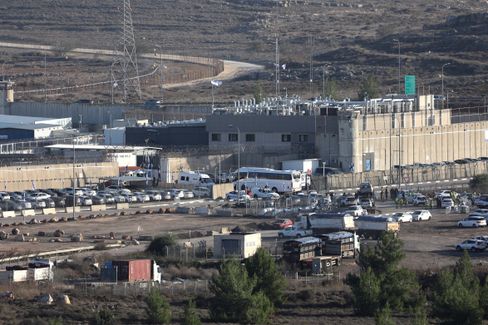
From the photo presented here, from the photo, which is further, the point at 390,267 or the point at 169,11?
the point at 169,11

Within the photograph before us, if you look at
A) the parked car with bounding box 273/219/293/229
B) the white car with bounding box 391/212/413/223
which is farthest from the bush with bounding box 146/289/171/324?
the white car with bounding box 391/212/413/223

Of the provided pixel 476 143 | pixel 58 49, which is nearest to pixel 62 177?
pixel 476 143

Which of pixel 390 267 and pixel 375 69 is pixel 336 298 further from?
pixel 375 69

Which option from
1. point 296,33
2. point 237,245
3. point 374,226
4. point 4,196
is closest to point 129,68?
point 296,33

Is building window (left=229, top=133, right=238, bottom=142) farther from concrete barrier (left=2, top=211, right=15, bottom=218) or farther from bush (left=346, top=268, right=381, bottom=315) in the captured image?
bush (left=346, top=268, right=381, bottom=315)

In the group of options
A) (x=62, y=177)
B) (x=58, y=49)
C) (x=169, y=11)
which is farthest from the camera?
(x=169, y=11)

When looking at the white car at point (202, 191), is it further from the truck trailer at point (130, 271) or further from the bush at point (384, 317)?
the bush at point (384, 317)

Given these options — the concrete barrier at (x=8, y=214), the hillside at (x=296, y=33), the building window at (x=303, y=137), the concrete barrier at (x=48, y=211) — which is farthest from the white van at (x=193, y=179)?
the hillside at (x=296, y=33)
